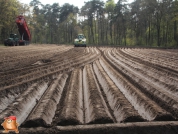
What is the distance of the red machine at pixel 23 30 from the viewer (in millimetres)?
24734

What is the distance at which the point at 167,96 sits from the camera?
11.4 ft

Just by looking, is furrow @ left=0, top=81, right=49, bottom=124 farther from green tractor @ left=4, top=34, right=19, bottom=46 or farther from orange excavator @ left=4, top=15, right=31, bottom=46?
green tractor @ left=4, top=34, right=19, bottom=46

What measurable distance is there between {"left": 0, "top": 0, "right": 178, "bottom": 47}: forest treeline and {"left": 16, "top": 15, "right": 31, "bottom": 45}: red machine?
9.64 meters

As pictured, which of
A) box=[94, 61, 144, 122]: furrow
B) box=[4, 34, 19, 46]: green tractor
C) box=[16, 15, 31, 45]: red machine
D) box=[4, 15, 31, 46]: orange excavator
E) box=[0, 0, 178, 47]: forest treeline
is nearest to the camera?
box=[94, 61, 144, 122]: furrow

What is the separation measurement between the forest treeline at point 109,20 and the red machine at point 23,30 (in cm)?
964

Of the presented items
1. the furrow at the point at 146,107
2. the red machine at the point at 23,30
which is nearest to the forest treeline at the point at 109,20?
the red machine at the point at 23,30

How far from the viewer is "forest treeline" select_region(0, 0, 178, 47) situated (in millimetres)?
38938

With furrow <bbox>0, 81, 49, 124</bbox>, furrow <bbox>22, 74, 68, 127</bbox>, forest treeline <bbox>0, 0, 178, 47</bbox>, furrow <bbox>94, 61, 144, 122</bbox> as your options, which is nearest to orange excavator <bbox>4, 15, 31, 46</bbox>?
forest treeline <bbox>0, 0, 178, 47</bbox>

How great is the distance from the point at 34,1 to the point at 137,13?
134 ft

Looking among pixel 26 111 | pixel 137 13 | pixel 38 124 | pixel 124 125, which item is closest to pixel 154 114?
pixel 124 125

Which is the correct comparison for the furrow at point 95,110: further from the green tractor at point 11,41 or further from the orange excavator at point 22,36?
the green tractor at point 11,41

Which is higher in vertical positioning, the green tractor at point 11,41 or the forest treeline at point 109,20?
the forest treeline at point 109,20

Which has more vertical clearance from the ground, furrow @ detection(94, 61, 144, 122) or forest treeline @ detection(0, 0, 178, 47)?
forest treeline @ detection(0, 0, 178, 47)

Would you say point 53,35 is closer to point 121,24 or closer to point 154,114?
point 121,24
